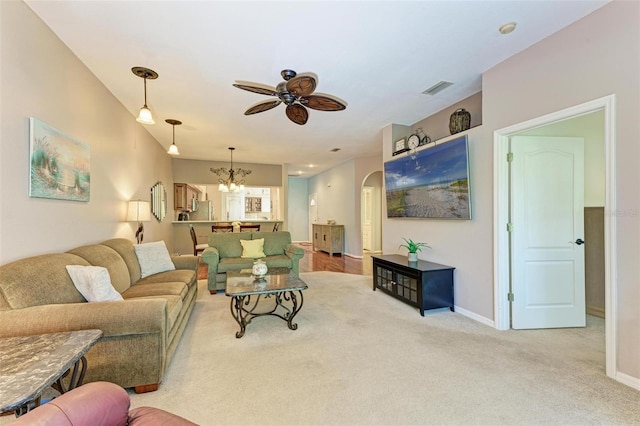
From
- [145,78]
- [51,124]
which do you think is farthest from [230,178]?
[51,124]

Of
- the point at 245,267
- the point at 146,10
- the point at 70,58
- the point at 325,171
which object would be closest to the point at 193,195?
the point at 325,171

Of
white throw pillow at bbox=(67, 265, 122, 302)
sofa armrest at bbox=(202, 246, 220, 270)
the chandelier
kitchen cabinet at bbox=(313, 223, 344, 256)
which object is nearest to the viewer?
white throw pillow at bbox=(67, 265, 122, 302)

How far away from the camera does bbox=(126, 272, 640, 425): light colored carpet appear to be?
1.71m

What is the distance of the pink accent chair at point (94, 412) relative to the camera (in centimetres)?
91

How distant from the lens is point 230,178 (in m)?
7.09

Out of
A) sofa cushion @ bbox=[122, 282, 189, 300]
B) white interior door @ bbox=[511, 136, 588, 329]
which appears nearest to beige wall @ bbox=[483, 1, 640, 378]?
white interior door @ bbox=[511, 136, 588, 329]

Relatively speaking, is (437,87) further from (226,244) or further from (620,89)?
(226,244)

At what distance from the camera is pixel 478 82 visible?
10.8 ft

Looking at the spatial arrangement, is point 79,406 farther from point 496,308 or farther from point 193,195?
point 193,195

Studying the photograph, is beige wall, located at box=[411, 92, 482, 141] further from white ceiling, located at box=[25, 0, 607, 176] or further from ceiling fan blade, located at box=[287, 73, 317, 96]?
ceiling fan blade, located at box=[287, 73, 317, 96]

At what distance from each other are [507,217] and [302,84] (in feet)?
8.22

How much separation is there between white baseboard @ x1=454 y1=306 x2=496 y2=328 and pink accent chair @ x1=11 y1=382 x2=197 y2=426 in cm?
309

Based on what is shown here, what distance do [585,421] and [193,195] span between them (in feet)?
30.7

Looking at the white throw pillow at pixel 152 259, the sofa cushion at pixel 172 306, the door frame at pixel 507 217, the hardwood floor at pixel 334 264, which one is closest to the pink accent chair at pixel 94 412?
the sofa cushion at pixel 172 306
